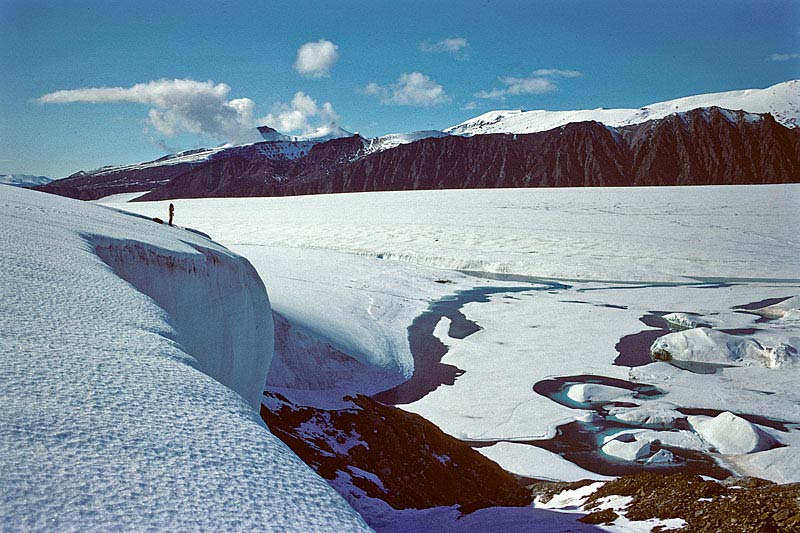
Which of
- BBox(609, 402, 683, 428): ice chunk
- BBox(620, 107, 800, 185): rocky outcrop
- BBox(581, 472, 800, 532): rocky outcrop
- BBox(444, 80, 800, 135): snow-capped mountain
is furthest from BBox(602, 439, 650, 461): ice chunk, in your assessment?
BBox(444, 80, 800, 135): snow-capped mountain

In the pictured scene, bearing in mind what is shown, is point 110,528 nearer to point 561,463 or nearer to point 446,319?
point 561,463

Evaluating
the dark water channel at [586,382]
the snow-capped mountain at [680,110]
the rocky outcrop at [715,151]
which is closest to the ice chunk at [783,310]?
the dark water channel at [586,382]

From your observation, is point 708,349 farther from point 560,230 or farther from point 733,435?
point 560,230

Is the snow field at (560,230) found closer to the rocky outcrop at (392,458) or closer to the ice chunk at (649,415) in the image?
the ice chunk at (649,415)

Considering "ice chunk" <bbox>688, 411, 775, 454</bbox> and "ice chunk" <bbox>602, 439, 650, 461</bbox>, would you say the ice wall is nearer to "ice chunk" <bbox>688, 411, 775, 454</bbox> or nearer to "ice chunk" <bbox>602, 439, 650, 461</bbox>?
"ice chunk" <bbox>602, 439, 650, 461</bbox>

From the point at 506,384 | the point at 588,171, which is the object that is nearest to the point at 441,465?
the point at 506,384

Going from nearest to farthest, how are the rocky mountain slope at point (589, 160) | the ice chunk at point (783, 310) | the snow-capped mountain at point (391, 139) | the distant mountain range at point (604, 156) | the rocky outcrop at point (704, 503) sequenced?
the rocky outcrop at point (704, 503), the ice chunk at point (783, 310), the rocky mountain slope at point (589, 160), the distant mountain range at point (604, 156), the snow-capped mountain at point (391, 139)

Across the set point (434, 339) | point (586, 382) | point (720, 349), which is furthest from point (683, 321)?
point (434, 339)
